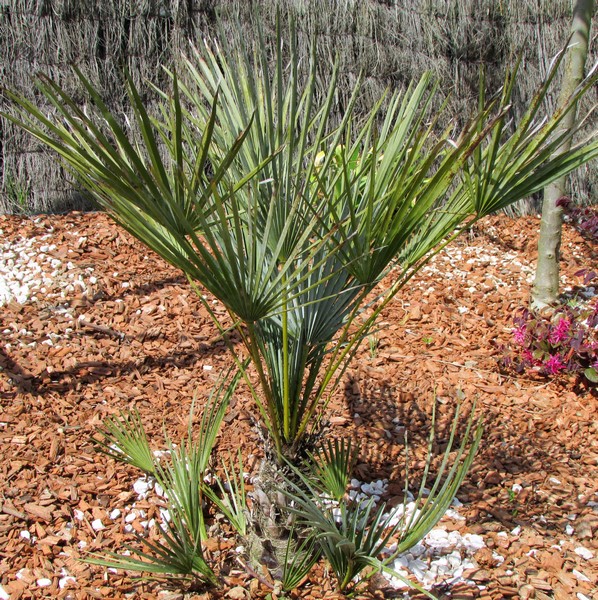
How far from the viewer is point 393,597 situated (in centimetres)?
191

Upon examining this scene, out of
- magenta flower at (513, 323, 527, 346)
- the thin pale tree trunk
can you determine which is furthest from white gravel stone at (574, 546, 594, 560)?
the thin pale tree trunk

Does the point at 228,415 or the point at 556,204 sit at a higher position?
the point at 556,204

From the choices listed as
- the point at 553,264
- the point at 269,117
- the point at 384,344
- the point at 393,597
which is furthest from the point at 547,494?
the point at 269,117

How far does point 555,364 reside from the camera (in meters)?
3.15

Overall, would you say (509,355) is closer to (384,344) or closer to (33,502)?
(384,344)

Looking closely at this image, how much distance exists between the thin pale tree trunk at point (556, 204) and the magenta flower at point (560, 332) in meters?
0.45

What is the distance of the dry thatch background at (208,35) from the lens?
457cm

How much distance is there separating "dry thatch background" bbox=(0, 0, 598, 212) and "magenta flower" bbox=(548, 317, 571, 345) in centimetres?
272

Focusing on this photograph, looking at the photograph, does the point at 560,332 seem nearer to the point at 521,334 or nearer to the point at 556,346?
the point at 556,346

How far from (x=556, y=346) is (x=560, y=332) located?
0.08 m

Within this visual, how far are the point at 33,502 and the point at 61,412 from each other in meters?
0.56

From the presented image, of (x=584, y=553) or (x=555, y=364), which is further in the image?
(x=555, y=364)

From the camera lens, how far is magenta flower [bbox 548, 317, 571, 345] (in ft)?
10.4

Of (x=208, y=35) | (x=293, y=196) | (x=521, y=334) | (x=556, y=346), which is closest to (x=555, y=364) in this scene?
(x=556, y=346)
